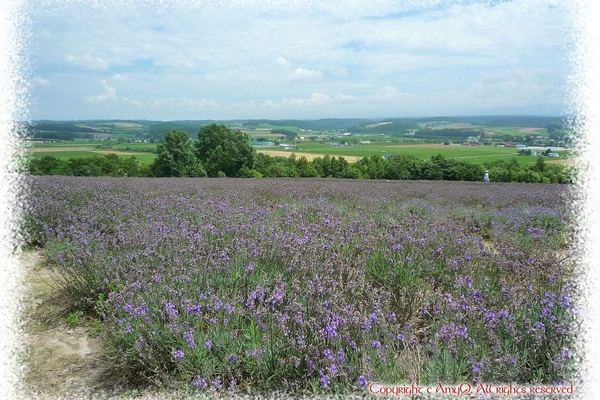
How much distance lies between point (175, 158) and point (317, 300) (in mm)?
42859

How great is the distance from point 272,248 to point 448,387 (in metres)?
2.25

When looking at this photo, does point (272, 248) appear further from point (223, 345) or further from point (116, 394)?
point (116, 394)

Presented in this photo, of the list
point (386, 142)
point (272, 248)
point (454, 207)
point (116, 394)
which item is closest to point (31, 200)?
point (272, 248)

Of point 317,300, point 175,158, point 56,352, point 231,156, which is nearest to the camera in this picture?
point 317,300

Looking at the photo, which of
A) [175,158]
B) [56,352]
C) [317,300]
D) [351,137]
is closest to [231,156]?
[175,158]

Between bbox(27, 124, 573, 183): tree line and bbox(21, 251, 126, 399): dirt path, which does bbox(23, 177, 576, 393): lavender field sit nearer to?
bbox(21, 251, 126, 399): dirt path

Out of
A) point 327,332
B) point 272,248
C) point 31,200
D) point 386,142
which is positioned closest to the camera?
point 327,332

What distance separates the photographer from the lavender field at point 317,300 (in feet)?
7.07

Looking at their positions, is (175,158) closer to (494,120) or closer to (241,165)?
(241,165)

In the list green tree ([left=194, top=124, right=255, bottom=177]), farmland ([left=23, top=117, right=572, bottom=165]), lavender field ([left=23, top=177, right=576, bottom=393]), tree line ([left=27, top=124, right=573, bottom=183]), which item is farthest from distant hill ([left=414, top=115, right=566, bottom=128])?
green tree ([left=194, top=124, right=255, bottom=177])

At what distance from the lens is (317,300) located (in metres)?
2.76

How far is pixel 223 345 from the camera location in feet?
7.79

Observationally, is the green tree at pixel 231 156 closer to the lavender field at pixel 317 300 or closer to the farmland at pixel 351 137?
the farmland at pixel 351 137

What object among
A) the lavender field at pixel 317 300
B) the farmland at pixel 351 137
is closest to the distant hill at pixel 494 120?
the farmland at pixel 351 137
